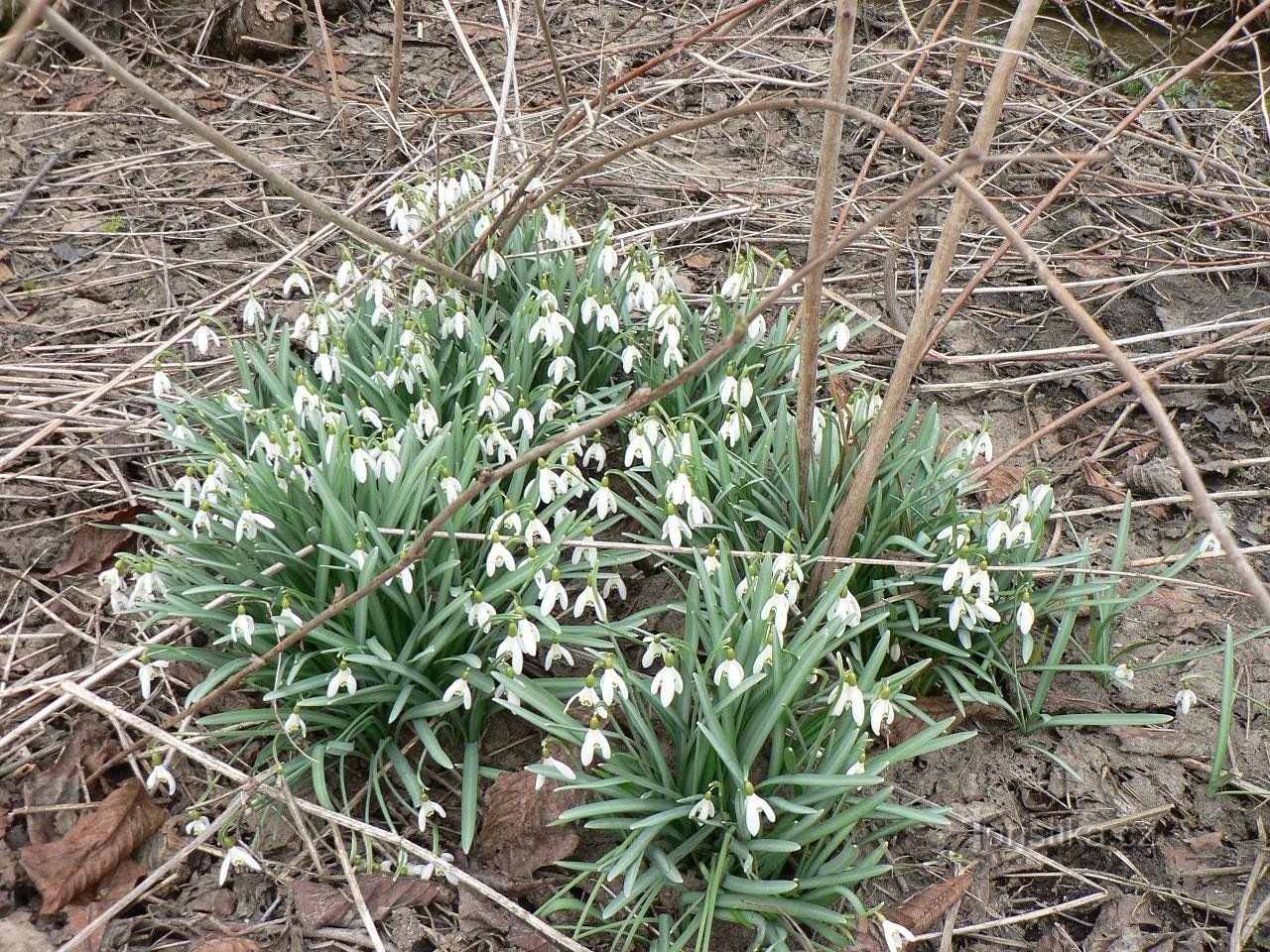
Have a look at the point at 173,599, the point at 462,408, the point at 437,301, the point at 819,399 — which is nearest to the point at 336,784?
the point at 173,599

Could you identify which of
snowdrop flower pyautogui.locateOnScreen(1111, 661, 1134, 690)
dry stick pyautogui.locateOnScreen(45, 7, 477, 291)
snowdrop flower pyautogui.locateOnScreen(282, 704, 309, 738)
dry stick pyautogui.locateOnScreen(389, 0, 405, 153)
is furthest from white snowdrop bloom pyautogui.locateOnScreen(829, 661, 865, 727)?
dry stick pyautogui.locateOnScreen(389, 0, 405, 153)

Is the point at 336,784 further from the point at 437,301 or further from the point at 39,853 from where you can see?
the point at 437,301

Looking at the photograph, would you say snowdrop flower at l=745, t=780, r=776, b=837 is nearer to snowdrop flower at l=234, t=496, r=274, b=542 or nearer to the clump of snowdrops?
the clump of snowdrops

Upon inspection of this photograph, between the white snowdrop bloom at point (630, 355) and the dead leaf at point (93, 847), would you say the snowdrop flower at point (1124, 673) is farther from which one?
the dead leaf at point (93, 847)

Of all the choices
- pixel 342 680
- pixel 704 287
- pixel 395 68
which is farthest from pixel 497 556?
pixel 395 68

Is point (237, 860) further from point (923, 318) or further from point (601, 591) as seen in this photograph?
point (923, 318)

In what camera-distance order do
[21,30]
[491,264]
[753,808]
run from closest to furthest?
1. [21,30]
2. [753,808]
3. [491,264]
